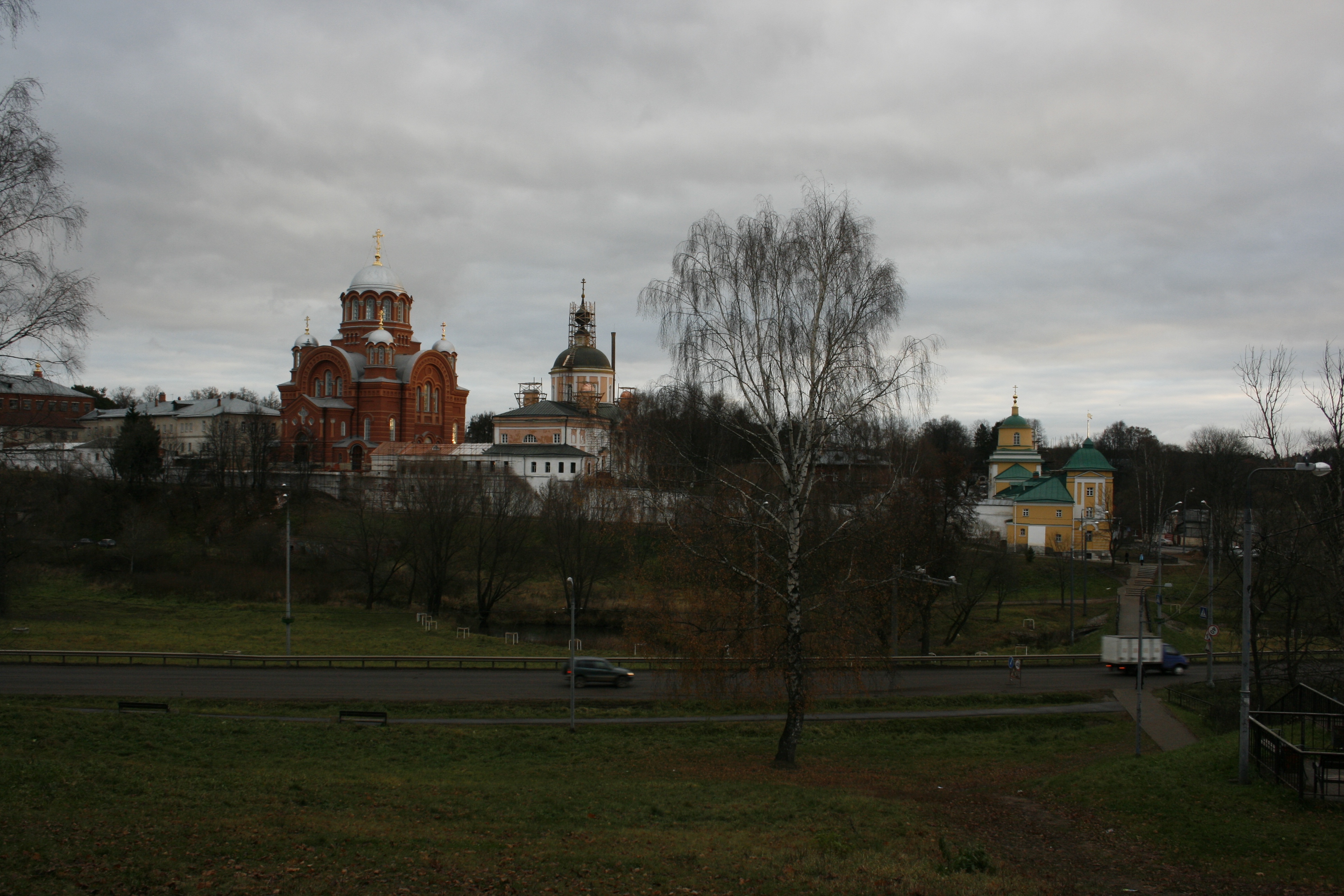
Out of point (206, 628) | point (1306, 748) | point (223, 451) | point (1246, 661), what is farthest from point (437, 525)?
point (1306, 748)

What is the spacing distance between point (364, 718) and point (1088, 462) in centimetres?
5905

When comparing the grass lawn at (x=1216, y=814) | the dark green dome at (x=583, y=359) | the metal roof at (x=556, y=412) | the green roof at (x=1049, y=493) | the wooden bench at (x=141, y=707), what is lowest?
the wooden bench at (x=141, y=707)

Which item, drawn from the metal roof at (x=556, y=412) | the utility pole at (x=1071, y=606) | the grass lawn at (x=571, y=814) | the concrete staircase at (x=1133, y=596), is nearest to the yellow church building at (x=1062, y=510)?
the concrete staircase at (x=1133, y=596)

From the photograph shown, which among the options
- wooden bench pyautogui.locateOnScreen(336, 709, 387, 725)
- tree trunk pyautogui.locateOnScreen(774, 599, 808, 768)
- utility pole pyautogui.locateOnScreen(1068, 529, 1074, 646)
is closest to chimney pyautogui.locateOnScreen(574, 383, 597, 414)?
utility pole pyautogui.locateOnScreen(1068, 529, 1074, 646)

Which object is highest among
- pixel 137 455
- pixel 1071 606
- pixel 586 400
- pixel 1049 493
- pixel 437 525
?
pixel 586 400

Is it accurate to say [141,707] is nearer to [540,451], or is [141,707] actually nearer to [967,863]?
[967,863]

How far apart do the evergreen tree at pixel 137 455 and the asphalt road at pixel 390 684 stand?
39.4m

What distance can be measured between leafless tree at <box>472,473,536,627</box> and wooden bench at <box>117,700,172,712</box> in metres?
22.2

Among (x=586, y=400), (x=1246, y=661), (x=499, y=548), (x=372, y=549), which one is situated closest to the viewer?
(x=1246, y=661)

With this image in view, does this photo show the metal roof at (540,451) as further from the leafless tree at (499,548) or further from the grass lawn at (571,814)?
the grass lawn at (571,814)

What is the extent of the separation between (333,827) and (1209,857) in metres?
9.72

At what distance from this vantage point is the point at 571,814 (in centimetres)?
1160

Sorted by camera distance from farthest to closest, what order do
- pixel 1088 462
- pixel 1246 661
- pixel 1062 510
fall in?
pixel 1088 462
pixel 1062 510
pixel 1246 661

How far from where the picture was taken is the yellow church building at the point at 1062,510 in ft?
206
